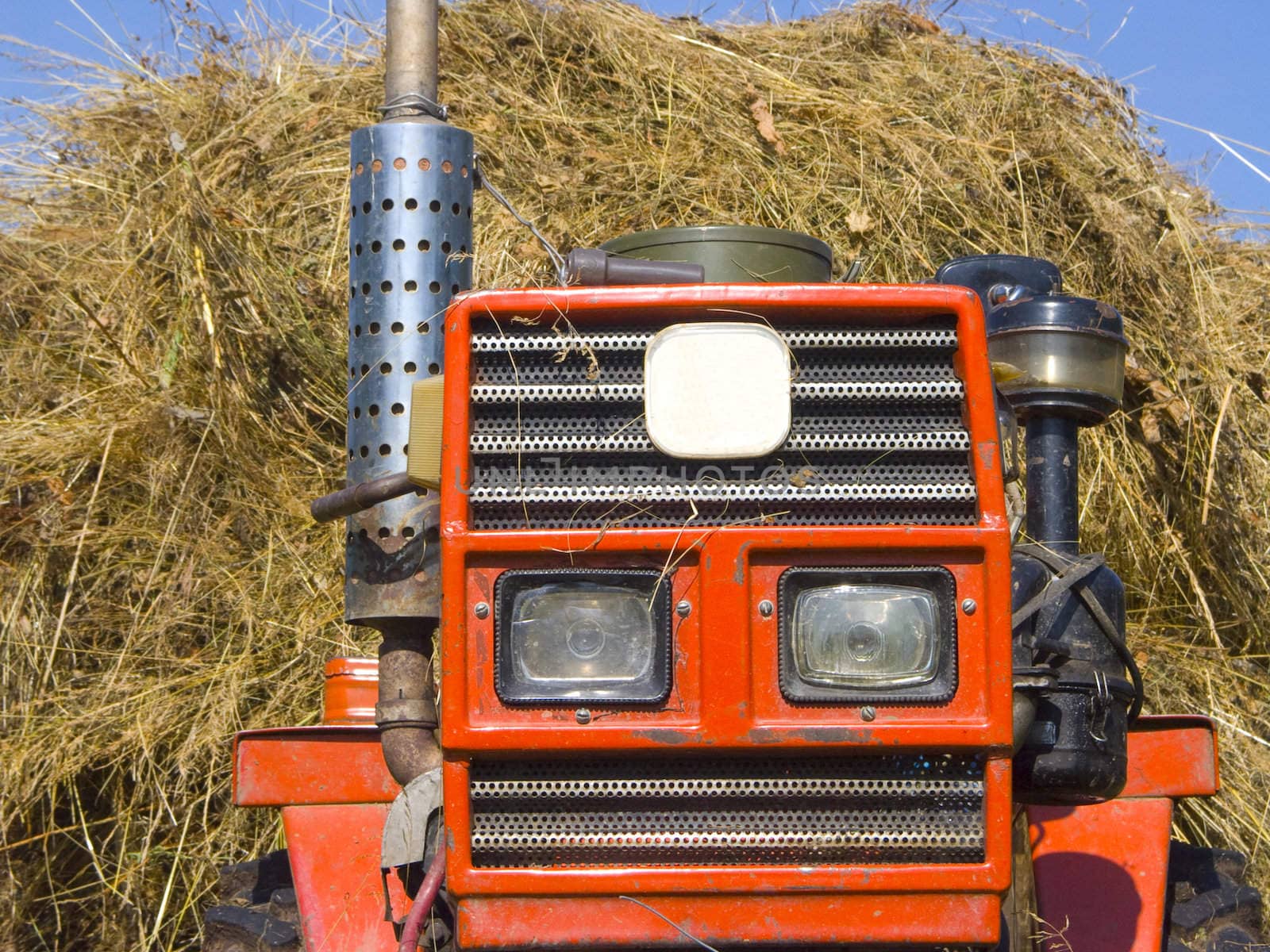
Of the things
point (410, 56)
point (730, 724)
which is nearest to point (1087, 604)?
point (730, 724)

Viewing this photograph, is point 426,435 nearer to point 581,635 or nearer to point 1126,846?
Answer: point 581,635

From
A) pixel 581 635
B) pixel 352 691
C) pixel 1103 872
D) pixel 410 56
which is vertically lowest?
pixel 1103 872

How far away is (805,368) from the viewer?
262 cm

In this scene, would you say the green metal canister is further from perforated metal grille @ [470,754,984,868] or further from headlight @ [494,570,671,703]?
perforated metal grille @ [470,754,984,868]

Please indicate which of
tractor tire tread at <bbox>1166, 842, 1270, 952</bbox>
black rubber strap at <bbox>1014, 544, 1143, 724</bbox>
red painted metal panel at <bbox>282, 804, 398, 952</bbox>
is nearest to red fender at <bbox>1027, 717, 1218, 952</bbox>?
tractor tire tread at <bbox>1166, 842, 1270, 952</bbox>

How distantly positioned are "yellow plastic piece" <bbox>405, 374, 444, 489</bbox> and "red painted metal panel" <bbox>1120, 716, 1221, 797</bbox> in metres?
1.71

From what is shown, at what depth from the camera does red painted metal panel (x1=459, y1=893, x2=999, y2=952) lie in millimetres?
2496

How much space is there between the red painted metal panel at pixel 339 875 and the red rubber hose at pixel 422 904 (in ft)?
1.75

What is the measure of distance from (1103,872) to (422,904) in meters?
1.56

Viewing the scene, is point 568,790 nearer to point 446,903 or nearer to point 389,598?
point 446,903

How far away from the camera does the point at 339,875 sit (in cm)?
326

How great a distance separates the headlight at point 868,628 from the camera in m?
2.52

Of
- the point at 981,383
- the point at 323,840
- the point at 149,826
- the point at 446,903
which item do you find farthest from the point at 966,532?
the point at 149,826

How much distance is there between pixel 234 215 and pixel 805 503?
3867 mm
